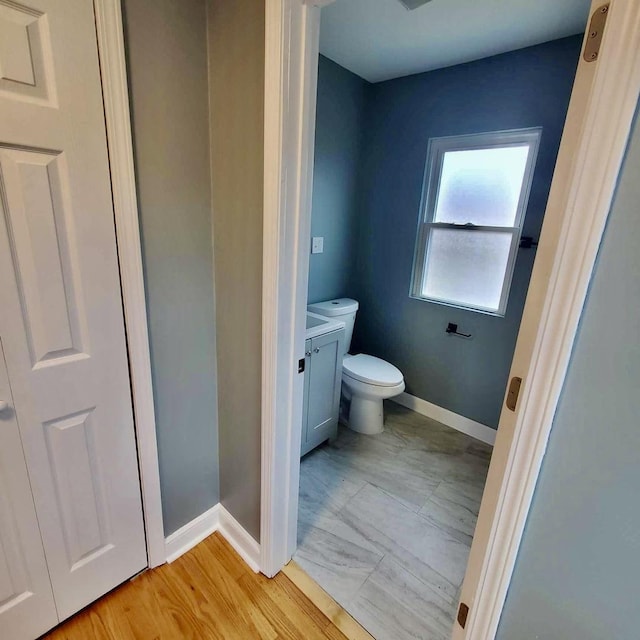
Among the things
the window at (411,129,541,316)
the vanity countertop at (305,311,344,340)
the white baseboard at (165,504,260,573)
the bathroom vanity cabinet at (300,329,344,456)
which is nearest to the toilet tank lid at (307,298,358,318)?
the vanity countertop at (305,311,344,340)

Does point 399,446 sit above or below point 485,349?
below

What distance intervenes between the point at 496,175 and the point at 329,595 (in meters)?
2.39

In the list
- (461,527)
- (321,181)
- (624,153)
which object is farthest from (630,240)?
(321,181)

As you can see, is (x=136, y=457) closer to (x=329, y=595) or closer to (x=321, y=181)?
(x=329, y=595)

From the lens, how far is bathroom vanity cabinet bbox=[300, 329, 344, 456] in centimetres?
188

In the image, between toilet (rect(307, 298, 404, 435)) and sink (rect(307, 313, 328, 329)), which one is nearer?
sink (rect(307, 313, 328, 329))

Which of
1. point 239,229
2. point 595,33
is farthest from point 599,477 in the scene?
point 239,229

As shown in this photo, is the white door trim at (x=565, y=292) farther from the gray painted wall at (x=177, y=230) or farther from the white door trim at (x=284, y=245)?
the gray painted wall at (x=177, y=230)

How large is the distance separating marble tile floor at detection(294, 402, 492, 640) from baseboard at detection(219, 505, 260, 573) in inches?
7.3

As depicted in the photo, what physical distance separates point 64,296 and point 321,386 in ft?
4.36

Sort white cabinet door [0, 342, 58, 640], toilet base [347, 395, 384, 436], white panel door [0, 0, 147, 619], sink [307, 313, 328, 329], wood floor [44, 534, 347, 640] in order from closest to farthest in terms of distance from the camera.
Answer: white panel door [0, 0, 147, 619] → white cabinet door [0, 342, 58, 640] → wood floor [44, 534, 347, 640] → sink [307, 313, 328, 329] → toilet base [347, 395, 384, 436]

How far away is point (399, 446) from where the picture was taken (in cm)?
227

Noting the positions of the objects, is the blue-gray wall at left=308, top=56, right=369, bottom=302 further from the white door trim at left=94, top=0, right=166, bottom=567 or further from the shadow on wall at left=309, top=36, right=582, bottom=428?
the white door trim at left=94, top=0, right=166, bottom=567

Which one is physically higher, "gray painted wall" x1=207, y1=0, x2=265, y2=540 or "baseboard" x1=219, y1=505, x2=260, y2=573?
"gray painted wall" x1=207, y1=0, x2=265, y2=540
